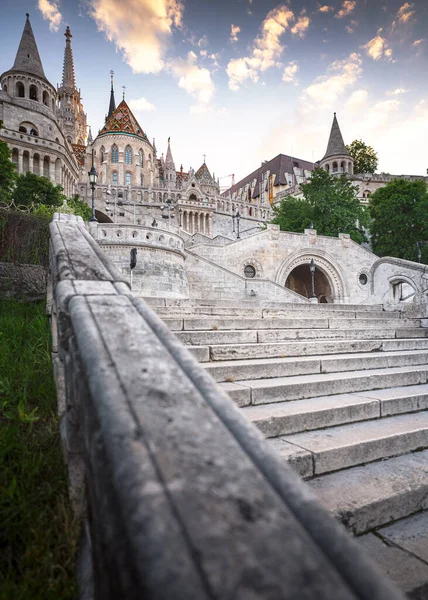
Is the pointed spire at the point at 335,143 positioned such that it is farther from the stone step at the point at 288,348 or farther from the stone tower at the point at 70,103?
the stone step at the point at 288,348

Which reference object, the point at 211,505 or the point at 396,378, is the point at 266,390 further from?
the point at 211,505

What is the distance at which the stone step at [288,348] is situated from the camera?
147 inches

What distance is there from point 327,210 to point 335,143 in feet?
78.9

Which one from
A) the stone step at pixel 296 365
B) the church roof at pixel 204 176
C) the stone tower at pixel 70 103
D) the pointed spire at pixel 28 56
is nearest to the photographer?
the stone step at pixel 296 365

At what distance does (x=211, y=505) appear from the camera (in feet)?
3.04

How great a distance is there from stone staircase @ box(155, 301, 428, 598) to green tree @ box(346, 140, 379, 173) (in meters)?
60.0

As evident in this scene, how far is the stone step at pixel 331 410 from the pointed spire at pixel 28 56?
4641 cm

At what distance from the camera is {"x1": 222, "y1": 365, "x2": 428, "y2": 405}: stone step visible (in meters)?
3.02

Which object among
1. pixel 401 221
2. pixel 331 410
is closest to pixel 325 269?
pixel 401 221

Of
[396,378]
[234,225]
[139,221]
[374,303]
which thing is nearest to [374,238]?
[234,225]

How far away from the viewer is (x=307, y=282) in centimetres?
3134

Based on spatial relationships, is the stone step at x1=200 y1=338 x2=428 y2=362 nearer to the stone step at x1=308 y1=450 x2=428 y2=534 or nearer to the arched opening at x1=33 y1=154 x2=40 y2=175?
the stone step at x1=308 y1=450 x2=428 y2=534

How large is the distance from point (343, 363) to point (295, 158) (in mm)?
66853

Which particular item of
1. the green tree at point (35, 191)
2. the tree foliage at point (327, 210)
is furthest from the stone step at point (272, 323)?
the tree foliage at point (327, 210)
